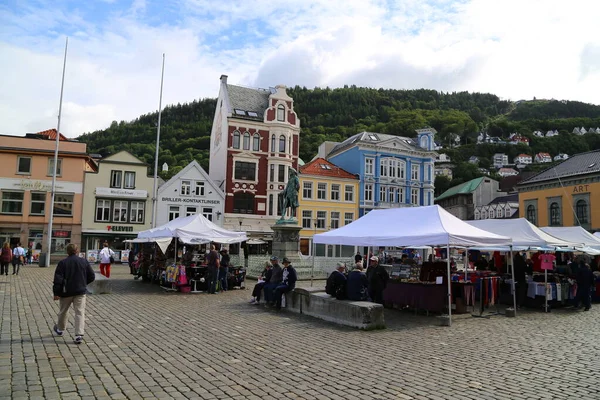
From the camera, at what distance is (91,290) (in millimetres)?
15750

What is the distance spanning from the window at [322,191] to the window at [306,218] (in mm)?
2002

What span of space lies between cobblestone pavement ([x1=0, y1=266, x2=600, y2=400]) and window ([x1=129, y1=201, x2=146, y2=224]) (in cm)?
3029

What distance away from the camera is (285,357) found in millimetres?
7531

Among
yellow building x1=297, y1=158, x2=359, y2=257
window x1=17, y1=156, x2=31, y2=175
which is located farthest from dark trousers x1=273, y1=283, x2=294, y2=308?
window x1=17, y1=156, x2=31, y2=175

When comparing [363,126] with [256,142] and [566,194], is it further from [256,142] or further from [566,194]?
[566,194]

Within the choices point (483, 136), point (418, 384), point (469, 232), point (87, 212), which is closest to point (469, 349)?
point (418, 384)

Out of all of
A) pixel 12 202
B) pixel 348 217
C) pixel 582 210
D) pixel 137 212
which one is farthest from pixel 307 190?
pixel 12 202

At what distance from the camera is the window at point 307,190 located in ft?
150

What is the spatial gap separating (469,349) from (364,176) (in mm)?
40820

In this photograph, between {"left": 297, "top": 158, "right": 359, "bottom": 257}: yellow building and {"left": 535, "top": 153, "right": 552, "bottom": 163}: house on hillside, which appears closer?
{"left": 297, "top": 158, "right": 359, "bottom": 257}: yellow building

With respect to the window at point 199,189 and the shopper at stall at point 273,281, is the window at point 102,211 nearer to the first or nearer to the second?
the window at point 199,189

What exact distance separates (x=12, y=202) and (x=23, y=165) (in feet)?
10.9

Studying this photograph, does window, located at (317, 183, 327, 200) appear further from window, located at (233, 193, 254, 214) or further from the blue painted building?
window, located at (233, 193, 254, 214)

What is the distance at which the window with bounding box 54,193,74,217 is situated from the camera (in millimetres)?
39438
